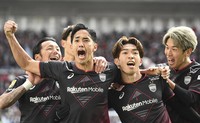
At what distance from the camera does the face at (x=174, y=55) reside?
193 inches

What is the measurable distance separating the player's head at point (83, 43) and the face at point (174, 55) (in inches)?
36.7

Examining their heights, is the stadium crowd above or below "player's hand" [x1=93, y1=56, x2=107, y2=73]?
below

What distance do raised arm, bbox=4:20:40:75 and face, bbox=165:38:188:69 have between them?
5.11 ft

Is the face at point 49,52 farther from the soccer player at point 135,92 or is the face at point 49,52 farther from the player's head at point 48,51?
the soccer player at point 135,92

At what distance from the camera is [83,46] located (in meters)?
4.38

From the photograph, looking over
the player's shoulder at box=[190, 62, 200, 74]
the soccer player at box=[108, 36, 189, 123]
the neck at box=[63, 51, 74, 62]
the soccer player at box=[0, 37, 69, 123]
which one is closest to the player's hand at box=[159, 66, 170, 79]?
the soccer player at box=[108, 36, 189, 123]

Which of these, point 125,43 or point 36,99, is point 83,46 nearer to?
point 125,43

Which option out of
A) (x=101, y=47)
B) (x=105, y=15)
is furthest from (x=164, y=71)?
(x=105, y=15)

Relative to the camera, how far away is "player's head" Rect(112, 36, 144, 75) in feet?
14.6

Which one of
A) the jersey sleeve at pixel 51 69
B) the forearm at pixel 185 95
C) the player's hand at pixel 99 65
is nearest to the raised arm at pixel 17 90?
the jersey sleeve at pixel 51 69

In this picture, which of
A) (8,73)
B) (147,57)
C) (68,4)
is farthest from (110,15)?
(8,73)

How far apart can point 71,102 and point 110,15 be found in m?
20.2

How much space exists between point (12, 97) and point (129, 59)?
127 cm

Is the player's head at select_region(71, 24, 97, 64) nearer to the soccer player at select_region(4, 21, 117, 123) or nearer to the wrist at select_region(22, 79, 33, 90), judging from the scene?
the soccer player at select_region(4, 21, 117, 123)
